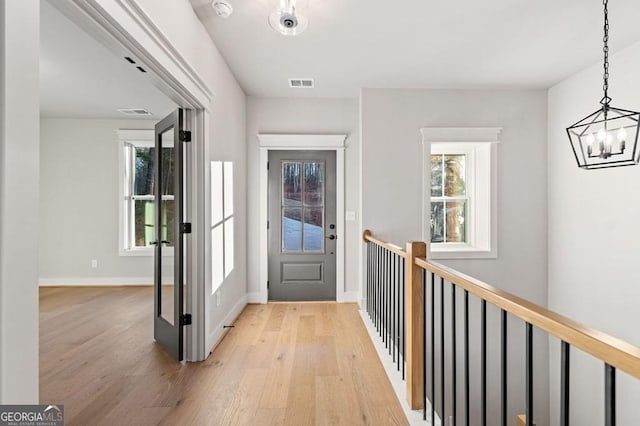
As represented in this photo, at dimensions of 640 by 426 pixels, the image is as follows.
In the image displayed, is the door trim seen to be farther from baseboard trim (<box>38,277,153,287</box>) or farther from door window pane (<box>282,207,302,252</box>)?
baseboard trim (<box>38,277,153,287</box>)

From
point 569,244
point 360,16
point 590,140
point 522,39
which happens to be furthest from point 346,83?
point 569,244

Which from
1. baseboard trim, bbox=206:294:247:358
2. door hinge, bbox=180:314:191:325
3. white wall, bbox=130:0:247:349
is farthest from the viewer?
baseboard trim, bbox=206:294:247:358

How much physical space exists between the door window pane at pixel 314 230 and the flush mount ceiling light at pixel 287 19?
2.62 metres

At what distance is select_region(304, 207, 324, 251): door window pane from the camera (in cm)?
466

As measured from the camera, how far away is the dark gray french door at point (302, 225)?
15.2ft

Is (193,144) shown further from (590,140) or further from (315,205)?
(590,140)

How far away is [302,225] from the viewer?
15.3 feet

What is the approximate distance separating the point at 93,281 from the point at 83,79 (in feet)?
10.2

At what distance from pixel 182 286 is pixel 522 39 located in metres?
3.50

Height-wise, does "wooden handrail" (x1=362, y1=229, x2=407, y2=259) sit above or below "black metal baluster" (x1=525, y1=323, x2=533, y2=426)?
above

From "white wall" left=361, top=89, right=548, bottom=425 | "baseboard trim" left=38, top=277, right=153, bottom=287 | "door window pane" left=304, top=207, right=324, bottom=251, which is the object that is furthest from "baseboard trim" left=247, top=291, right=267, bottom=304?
"baseboard trim" left=38, top=277, right=153, bottom=287

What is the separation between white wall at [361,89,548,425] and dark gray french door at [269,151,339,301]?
67 cm

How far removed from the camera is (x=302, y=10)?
2580 mm

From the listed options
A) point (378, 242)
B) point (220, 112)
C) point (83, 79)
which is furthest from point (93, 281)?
point (378, 242)
